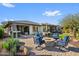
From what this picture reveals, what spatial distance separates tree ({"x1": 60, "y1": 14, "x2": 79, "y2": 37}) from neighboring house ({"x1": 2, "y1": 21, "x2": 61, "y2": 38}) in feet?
0.59

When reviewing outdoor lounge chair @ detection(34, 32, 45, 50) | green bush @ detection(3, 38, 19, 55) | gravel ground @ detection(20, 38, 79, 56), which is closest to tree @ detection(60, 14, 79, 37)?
gravel ground @ detection(20, 38, 79, 56)

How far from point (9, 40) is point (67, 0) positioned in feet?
3.97

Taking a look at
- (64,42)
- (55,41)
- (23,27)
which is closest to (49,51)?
(55,41)

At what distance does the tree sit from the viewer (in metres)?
7.70

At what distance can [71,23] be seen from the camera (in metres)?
7.76

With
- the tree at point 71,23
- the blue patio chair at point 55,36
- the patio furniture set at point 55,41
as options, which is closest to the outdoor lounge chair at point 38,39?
the patio furniture set at point 55,41

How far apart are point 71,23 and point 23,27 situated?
2.74ft

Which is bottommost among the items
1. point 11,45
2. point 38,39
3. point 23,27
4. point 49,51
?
point 49,51

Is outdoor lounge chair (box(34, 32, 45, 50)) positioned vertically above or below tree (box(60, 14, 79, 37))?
below

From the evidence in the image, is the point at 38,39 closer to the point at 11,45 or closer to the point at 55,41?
the point at 55,41

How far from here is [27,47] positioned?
7.75 m

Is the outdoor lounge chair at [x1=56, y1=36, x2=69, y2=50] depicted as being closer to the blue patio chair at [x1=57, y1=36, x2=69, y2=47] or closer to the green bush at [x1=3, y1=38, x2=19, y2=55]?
the blue patio chair at [x1=57, y1=36, x2=69, y2=47]

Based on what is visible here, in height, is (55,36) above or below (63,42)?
above

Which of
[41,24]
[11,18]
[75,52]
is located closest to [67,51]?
[75,52]
